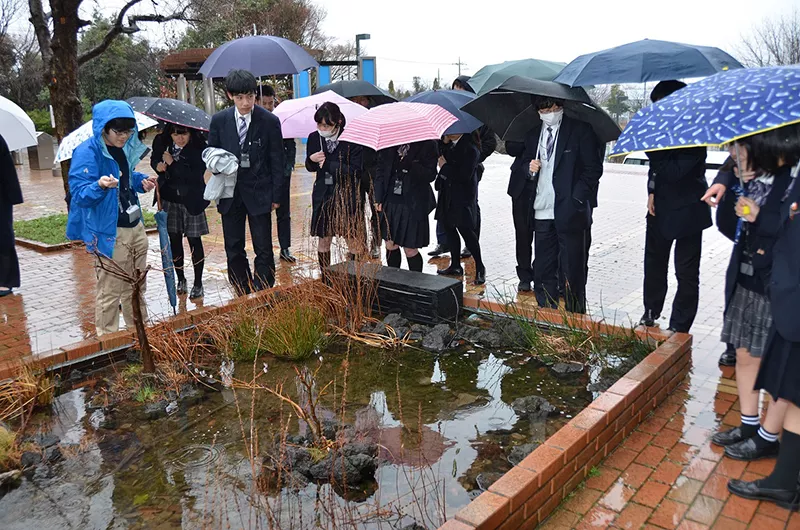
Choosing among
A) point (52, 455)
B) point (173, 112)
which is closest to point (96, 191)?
point (173, 112)

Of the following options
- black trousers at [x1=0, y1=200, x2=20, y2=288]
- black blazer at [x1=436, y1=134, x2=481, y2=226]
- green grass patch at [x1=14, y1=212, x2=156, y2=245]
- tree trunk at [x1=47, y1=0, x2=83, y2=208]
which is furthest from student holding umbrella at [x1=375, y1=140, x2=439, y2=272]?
tree trunk at [x1=47, y1=0, x2=83, y2=208]

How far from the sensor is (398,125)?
5691 mm

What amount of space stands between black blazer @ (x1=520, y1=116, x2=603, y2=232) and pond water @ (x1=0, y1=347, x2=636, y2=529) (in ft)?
4.00

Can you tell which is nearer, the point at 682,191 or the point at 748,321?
the point at 748,321

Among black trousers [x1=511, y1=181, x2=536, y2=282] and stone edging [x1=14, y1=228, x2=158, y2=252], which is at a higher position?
black trousers [x1=511, y1=181, x2=536, y2=282]

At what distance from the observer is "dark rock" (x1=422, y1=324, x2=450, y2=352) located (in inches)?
193

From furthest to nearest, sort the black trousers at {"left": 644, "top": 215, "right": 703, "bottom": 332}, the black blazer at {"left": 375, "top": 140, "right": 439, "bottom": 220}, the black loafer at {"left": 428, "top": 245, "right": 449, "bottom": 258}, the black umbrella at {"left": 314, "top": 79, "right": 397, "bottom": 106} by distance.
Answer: the black umbrella at {"left": 314, "top": 79, "right": 397, "bottom": 106} < the black loafer at {"left": 428, "top": 245, "right": 449, "bottom": 258} < the black blazer at {"left": 375, "top": 140, "right": 439, "bottom": 220} < the black trousers at {"left": 644, "top": 215, "right": 703, "bottom": 332}

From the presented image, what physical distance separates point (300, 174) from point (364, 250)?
12.2m

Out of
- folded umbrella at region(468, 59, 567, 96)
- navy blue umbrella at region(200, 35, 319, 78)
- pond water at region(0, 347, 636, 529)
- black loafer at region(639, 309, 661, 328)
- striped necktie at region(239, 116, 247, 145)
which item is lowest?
pond water at region(0, 347, 636, 529)

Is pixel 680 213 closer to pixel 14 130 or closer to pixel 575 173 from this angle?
pixel 575 173

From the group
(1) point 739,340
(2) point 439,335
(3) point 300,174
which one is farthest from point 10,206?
(3) point 300,174

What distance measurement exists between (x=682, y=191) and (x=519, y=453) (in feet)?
7.85

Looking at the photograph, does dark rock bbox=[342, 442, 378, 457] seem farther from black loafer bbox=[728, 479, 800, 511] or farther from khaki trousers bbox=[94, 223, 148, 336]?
khaki trousers bbox=[94, 223, 148, 336]

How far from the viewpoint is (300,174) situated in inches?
682
